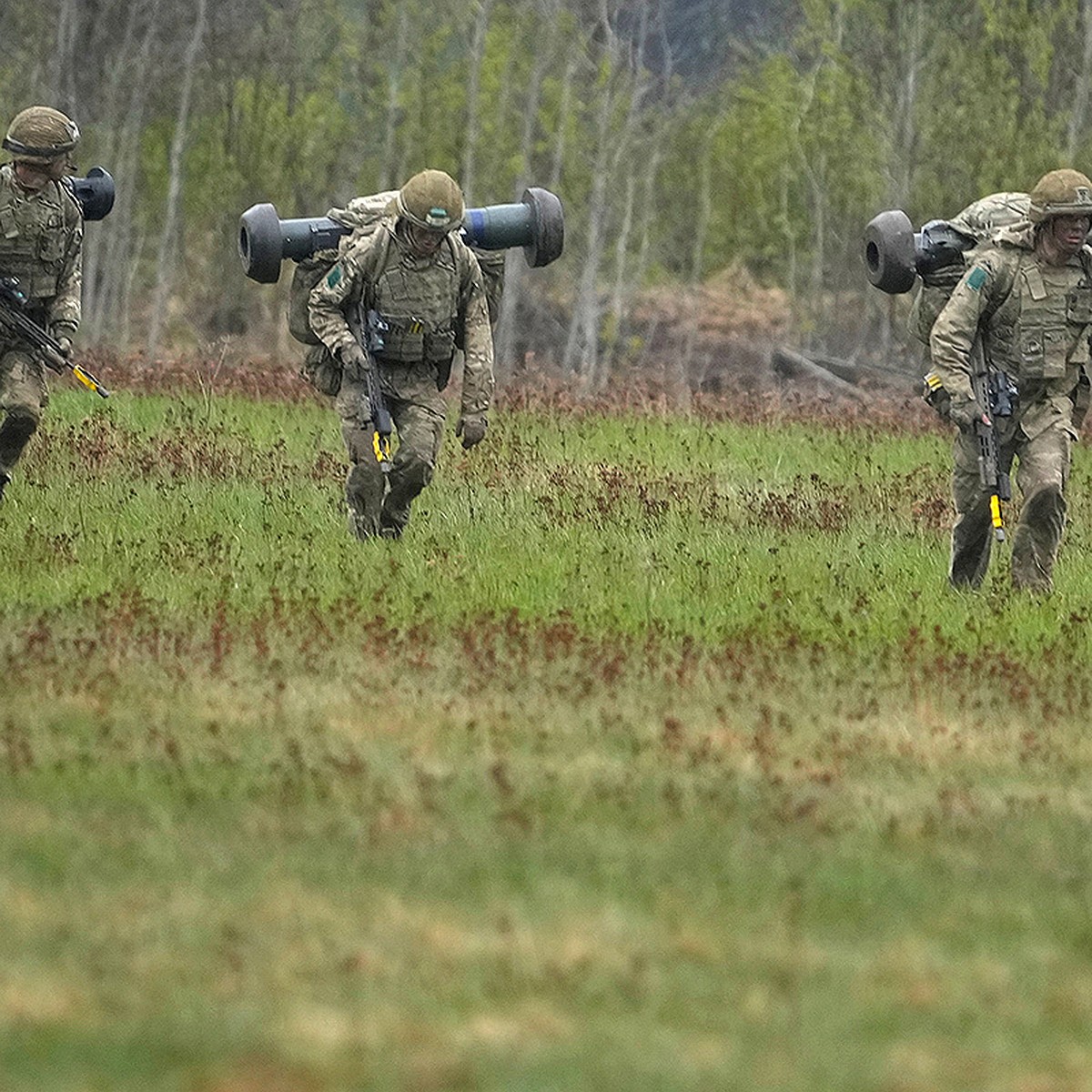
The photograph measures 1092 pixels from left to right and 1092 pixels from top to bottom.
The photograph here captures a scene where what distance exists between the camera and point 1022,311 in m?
11.6

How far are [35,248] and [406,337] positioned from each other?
2.02 metres

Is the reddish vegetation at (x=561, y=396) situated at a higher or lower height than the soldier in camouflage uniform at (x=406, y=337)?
higher

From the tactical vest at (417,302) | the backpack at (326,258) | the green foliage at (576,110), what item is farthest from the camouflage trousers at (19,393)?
the green foliage at (576,110)

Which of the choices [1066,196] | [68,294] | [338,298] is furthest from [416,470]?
[1066,196]

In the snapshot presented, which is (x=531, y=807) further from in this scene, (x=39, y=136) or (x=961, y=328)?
(x=39, y=136)

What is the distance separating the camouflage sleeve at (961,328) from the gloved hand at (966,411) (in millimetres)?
23

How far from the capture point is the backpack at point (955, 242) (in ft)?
38.5

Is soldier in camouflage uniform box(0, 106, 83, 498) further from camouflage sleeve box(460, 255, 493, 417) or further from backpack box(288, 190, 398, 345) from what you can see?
camouflage sleeve box(460, 255, 493, 417)

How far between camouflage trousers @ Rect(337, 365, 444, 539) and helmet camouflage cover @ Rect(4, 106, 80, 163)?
192 cm

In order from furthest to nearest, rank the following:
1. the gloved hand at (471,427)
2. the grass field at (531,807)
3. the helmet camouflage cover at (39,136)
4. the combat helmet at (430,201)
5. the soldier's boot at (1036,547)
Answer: the gloved hand at (471,427)
the helmet camouflage cover at (39,136)
the combat helmet at (430,201)
the soldier's boot at (1036,547)
the grass field at (531,807)

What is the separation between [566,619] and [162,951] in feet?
17.0

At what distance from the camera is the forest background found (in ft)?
124

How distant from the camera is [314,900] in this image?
6.03 meters

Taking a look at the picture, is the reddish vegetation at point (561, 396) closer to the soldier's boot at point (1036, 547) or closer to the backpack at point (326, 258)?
the backpack at point (326, 258)
